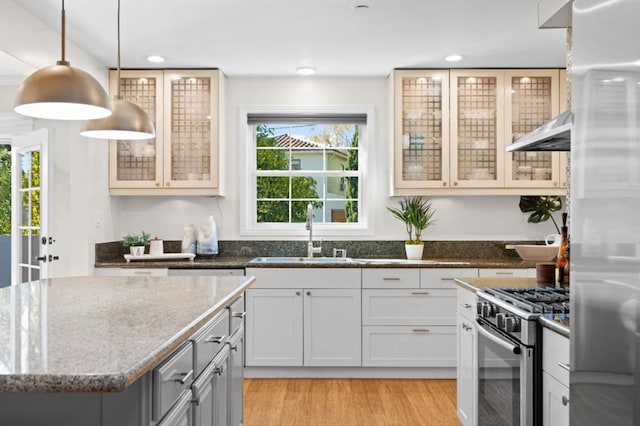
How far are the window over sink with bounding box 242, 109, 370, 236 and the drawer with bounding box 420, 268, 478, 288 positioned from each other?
0.96 m

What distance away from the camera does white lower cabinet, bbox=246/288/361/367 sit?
4125mm

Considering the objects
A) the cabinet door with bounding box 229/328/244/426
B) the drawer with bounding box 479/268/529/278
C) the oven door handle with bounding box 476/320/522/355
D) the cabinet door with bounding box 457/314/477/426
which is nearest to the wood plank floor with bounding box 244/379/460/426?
the cabinet door with bounding box 457/314/477/426

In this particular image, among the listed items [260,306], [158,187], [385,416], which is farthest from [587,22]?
[158,187]

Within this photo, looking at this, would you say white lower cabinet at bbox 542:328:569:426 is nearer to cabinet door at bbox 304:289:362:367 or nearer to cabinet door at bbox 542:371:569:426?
cabinet door at bbox 542:371:569:426

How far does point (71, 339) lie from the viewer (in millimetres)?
1445

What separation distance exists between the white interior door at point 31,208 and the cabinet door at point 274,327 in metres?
1.50

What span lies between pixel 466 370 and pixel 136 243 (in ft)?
9.47

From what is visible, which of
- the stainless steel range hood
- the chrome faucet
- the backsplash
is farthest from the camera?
the backsplash

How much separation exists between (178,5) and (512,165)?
2.84 m

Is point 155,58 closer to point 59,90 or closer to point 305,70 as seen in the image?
point 305,70

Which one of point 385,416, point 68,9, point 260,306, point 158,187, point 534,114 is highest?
point 68,9

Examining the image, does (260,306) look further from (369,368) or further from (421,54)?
(421,54)

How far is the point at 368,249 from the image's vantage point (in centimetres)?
473

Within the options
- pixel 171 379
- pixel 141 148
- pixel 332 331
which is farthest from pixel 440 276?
pixel 171 379
